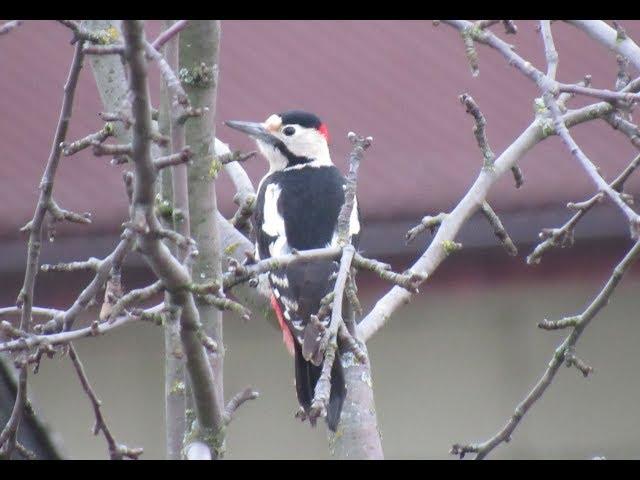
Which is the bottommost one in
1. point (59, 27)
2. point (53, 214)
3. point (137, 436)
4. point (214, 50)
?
point (137, 436)

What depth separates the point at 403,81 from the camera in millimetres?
5414

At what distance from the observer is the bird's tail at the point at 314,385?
307 cm

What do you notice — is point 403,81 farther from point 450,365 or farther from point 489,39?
point 489,39

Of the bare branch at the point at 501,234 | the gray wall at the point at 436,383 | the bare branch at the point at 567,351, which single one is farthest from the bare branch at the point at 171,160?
the gray wall at the point at 436,383

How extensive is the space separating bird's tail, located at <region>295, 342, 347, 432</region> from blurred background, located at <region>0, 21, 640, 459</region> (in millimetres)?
1524

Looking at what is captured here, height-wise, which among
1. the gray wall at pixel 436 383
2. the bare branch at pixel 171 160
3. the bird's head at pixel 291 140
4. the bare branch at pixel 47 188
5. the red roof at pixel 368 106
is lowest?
the gray wall at pixel 436 383

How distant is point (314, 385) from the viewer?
135 inches

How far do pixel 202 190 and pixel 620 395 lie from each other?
357 cm

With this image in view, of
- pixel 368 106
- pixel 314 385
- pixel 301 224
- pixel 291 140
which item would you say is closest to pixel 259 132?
pixel 291 140

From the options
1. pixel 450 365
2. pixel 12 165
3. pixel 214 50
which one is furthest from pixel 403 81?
pixel 214 50

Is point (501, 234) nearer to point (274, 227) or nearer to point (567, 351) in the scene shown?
point (567, 351)

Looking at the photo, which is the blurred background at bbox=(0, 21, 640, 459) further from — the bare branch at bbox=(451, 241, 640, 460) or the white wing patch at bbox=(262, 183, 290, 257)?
the bare branch at bbox=(451, 241, 640, 460)

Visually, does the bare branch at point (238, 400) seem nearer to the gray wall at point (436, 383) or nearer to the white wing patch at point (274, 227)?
the white wing patch at point (274, 227)

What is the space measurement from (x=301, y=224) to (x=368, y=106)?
1.53 metres
